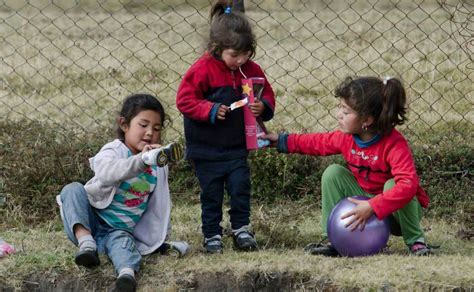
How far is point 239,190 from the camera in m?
5.23

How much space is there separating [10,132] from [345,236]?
299cm

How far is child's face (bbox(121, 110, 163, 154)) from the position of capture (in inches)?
198

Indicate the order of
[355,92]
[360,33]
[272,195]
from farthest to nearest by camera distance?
1. [360,33]
2. [272,195]
3. [355,92]

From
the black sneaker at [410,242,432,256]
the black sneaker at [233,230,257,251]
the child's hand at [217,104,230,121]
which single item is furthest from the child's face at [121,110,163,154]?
the black sneaker at [410,242,432,256]

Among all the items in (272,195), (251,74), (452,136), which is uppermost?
(251,74)

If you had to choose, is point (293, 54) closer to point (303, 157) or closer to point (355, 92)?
point (303, 157)

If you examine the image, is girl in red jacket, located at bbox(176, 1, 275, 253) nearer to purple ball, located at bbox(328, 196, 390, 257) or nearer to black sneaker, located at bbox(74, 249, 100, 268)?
purple ball, located at bbox(328, 196, 390, 257)

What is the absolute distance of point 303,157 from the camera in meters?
6.47

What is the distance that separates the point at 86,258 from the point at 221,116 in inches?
41.0

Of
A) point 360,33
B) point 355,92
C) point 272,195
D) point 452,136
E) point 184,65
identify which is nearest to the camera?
point 355,92

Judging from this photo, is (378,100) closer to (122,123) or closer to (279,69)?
(122,123)

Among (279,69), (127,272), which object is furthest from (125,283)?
(279,69)

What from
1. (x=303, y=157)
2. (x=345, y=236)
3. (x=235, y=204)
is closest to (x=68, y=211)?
(x=235, y=204)

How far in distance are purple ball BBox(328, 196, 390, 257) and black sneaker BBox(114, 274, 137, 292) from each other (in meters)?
1.12
